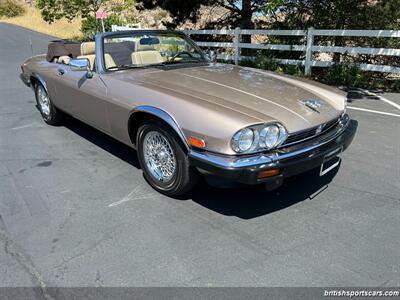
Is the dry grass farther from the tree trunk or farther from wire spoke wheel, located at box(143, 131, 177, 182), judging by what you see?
wire spoke wheel, located at box(143, 131, 177, 182)

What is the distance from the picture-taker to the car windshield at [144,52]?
4.58 meters

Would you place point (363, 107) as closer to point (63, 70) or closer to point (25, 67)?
point (63, 70)

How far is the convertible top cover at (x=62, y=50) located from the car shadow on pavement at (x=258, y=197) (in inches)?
142

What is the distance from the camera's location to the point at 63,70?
5246 mm

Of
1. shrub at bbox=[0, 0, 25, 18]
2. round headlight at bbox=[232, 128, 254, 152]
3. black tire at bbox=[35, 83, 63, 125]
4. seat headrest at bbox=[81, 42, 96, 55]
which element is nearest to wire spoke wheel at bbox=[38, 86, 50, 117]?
black tire at bbox=[35, 83, 63, 125]

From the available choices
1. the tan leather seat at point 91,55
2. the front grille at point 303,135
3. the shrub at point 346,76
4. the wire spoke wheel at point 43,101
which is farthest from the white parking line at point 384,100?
the wire spoke wheel at point 43,101

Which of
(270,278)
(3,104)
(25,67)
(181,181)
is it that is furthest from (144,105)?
(3,104)

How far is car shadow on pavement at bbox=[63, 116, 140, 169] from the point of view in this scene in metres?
4.90

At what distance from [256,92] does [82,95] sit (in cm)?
219

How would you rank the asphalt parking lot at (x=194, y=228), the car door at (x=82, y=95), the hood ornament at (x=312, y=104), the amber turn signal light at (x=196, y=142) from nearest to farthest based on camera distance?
the asphalt parking lot at (x=194, y=228)
the amber turn signal light at (x=196, y=142)
the hood ornament at (x=312, y=104)
the car door at (x=82, y=95)

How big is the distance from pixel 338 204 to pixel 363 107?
13.3ft

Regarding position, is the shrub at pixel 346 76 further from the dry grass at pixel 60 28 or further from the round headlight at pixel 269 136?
the dry grass at pixel 60 28

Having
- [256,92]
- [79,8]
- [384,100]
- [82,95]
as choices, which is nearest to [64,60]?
[82,95]

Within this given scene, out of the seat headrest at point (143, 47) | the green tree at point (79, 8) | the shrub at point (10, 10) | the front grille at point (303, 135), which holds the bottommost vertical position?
the front grille at point (303, 135)
